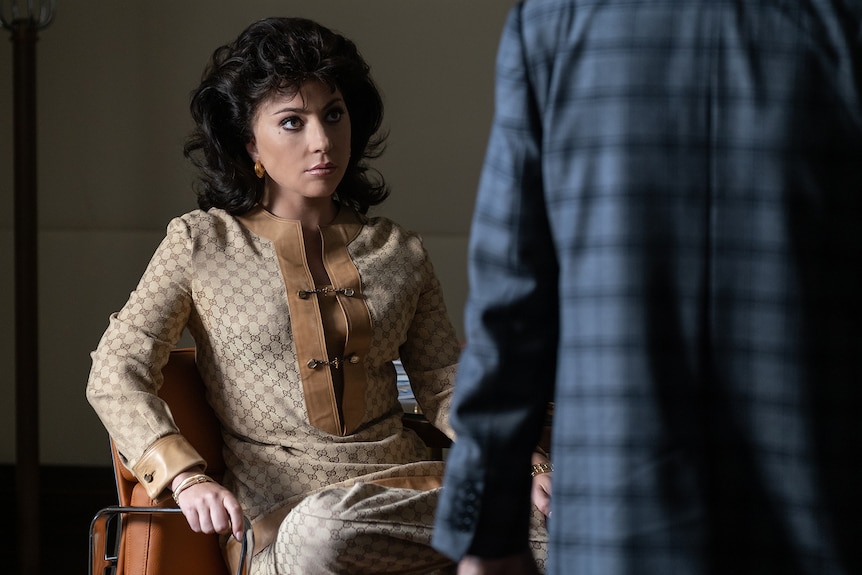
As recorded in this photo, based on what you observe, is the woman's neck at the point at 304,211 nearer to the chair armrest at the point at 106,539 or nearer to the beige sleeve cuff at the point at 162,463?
the beige sleeve cuff at the point at 162,463

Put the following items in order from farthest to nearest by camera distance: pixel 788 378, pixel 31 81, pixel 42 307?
pixel 42 307
pixel 31 81
pixel 788 378

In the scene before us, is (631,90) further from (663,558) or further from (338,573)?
(338,573)

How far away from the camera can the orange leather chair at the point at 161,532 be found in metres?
1.72

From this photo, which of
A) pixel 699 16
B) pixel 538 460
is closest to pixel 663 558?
pixel 699 16

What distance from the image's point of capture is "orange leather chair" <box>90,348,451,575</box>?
1721mm

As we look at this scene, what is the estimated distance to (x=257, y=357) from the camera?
1851 millimetres

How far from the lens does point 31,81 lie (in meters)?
2.84

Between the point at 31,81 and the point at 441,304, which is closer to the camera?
the point at 441,304

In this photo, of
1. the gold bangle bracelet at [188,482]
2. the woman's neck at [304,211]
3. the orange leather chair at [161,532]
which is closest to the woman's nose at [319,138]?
the woman's neck at [304,211]

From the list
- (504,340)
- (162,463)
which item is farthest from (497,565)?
(162,463)

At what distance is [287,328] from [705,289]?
113cm

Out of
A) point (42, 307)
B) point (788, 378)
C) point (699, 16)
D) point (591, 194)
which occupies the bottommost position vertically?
Answer: point (42, 307)

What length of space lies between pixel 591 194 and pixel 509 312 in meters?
0.12

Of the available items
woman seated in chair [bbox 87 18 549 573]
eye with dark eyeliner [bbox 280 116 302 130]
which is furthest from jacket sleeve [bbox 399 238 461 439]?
eye with dark eyeliner [bbox 280 116 302 130]
